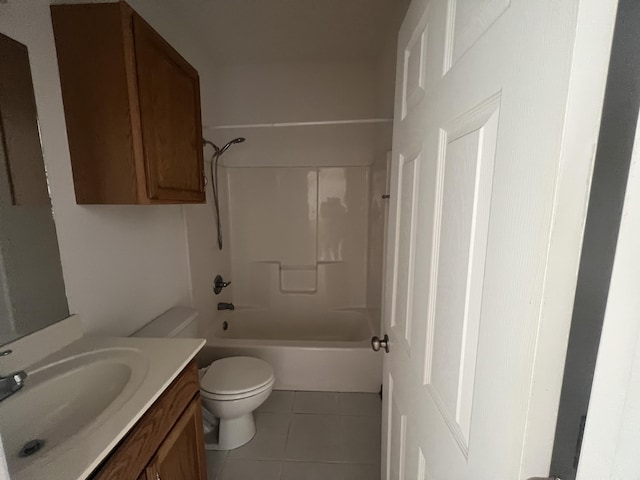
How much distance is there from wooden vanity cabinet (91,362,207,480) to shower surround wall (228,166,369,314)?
67.2 inches

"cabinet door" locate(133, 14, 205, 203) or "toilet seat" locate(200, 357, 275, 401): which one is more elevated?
"cabinet door" locate(133, 14, 205, 203)

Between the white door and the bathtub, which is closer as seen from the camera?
the white door

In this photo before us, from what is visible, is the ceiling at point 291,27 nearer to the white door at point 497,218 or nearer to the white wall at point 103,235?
the white wall at point 103,235

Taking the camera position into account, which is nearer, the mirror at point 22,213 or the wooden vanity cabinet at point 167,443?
the wooden vanity cabinet at point 167,443

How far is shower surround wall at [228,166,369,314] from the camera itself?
2.67 meters

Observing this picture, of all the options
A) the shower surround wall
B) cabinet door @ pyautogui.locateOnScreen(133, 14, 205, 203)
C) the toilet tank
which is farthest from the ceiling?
the toilet tank

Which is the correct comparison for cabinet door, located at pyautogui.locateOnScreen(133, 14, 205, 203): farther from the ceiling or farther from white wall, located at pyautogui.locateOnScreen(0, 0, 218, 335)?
the ceiling

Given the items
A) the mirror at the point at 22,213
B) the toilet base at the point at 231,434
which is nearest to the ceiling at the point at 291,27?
the mirror at the point at 22,213

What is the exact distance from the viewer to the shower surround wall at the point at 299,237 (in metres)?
2.67

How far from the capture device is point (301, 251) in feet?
9.11

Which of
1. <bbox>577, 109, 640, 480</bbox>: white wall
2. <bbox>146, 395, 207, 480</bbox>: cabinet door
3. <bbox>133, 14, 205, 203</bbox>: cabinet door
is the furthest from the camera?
<bbox>133, 14, 205, 203</bbox>: cabinet door

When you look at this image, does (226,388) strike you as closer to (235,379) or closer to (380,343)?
(235,379)

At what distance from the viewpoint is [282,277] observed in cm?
281

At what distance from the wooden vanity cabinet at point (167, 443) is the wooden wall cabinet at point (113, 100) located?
71cm
